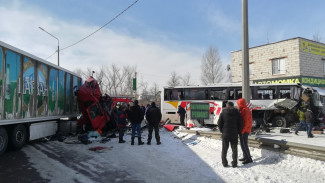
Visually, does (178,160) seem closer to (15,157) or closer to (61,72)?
(15,157)

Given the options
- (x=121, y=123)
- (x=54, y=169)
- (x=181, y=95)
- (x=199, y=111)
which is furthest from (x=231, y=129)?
(x=181, y=95)

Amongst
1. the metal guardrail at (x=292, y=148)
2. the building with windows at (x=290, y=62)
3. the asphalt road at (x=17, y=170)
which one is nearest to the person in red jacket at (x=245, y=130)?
the metal guardrail at (x=292, y=148)

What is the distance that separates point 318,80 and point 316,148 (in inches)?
841

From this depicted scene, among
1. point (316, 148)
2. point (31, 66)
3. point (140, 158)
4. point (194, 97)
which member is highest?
point (31, 66)

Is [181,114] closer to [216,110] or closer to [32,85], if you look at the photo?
[216,110]

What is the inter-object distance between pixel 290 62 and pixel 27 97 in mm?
22025

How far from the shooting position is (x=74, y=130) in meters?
11.8

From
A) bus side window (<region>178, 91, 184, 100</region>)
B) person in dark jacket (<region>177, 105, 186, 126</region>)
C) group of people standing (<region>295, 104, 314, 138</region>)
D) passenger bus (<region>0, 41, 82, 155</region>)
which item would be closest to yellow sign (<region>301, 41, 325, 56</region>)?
bus side window (<region>178, 91, 184, 100</region>)

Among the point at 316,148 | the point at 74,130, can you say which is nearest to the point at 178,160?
the point at 316,148

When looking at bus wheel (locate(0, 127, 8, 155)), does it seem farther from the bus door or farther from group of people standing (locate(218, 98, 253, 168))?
the bus door

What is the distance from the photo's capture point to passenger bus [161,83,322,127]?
14.8m

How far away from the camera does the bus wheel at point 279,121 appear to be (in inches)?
584

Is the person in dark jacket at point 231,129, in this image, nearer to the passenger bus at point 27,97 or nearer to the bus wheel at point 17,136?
the passenger bus at point 27,97

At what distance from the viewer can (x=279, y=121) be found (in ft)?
49.3
